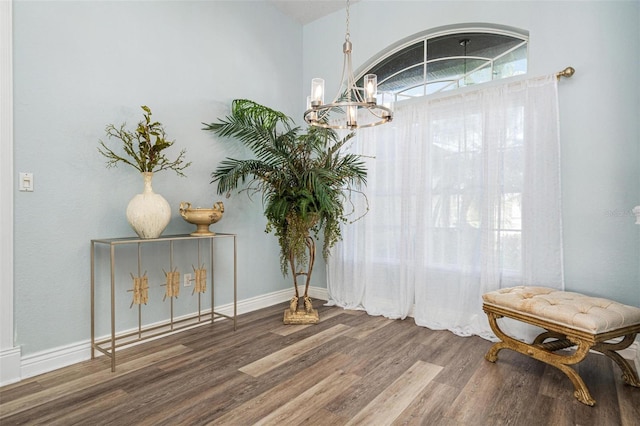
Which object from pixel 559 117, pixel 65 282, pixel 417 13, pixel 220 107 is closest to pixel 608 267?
pixel 559 117

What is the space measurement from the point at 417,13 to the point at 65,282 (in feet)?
12.2

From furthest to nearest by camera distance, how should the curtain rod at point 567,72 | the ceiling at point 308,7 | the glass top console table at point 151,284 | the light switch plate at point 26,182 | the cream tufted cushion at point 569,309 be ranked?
the ceiling at point 308,7 → the curtain rod at point 567,72 → the glass top console table at point 151,284 → the light switch plate at point 26,182 → the cream tufted cushion at point 569,309

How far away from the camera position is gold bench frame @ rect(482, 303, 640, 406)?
1940mm

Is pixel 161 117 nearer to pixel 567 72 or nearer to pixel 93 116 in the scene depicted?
pixel 93 116

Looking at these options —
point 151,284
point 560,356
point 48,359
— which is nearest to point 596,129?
point 560,356

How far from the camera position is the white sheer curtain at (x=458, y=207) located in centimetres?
275

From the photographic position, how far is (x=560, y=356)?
2.09 metres

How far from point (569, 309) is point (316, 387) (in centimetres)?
150

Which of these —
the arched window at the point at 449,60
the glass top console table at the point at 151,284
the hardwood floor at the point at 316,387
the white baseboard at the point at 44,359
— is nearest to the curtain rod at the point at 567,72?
the arched window at the point at 449,60

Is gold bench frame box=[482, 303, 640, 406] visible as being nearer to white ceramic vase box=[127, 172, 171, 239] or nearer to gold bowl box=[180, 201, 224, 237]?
gold bowl box=[180, 201, 224, 237]

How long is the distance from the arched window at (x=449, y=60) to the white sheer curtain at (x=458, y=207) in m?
0.22

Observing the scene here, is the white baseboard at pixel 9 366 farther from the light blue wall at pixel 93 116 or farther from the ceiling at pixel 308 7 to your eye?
the ceiling at pixel 308 7

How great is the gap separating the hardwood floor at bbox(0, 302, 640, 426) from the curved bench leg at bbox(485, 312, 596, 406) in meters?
0.06

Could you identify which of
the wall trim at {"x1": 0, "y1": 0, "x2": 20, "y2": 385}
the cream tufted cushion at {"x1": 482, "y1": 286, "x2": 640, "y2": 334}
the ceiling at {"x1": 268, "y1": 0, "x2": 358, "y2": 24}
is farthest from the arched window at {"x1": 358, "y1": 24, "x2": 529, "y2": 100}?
the wall trim at {"x1": 0, "y1": 0, "x2": 20, "y2": 385}
